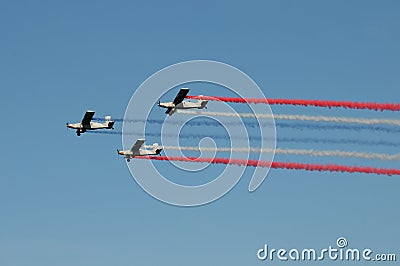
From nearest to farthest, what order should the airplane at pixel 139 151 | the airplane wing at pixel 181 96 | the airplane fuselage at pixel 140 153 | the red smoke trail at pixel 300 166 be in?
1. the red smoke trail at pixel 300 166
2. the airplane wing at pixel 181 96
3. the airplane fuselage at pixel 140 153
4. the airplane at pixel 139 151

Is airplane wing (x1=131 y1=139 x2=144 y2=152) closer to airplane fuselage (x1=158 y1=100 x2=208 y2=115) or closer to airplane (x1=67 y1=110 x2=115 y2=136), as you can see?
airplane (x1=67 y1=110 x2=115 y2=136)

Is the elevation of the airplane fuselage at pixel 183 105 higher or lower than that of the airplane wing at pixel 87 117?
higher

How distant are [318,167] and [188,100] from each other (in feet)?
95.1

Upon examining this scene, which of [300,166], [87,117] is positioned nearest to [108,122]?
[87,117]

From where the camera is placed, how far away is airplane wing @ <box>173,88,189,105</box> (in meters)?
116

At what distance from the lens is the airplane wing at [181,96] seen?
116412 millimetres

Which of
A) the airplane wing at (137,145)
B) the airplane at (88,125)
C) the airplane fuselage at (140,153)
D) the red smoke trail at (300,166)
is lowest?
the red smoke trail at (300,166)

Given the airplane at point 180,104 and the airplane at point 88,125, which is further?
the airplane at point 88,125

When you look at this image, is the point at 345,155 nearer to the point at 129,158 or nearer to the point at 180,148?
the point at 180,148

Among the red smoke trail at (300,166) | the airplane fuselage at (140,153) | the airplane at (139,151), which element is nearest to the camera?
the red smoke trail at (300,166)

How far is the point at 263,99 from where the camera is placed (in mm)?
106938

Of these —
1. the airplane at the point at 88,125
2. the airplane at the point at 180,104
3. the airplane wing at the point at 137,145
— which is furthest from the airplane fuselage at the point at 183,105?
the airplane at the point at 88,125

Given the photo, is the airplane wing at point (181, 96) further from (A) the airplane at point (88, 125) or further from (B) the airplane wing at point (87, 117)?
(B) the airplane wing at point (87, 117)

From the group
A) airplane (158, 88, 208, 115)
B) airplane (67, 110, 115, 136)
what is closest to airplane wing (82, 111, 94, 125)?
airplane (67, 110, 115, 136)
